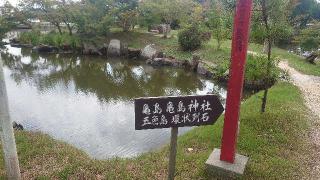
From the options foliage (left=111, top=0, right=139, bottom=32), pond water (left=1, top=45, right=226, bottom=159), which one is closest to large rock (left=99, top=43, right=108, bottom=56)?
pond water (left=1, top=45, right=226, bottom=159)

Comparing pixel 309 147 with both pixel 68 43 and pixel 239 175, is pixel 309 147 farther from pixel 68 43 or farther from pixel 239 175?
pixel 68 43

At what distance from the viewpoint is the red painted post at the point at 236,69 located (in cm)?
717

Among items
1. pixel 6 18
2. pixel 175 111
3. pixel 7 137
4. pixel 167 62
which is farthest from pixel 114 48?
pixel 175 111

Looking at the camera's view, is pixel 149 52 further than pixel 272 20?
Yes

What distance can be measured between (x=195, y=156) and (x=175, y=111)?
3345 millimetres

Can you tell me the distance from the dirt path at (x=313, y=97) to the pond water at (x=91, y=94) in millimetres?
4472

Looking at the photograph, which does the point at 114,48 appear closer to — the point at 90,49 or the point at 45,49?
the point at 90,49

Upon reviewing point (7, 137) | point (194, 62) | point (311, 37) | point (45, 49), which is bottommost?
point (194, 62)

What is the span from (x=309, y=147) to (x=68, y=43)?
88.4ft

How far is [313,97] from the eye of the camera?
16219 millimetres

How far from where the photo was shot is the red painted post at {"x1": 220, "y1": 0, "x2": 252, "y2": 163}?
23.5ft

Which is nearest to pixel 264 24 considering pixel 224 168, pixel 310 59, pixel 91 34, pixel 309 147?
pixel 309 147

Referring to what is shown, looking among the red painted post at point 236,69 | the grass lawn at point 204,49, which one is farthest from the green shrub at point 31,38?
the red painted post at point 236,69

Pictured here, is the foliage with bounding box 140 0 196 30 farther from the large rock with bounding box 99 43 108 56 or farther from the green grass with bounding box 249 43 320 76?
the green grass with bounding box 249 43 320 76
